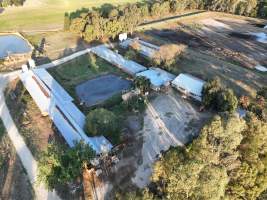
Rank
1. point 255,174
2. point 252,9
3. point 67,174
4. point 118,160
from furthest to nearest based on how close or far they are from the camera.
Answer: point 252,9
point 118,160
point 67,174
point 255,174

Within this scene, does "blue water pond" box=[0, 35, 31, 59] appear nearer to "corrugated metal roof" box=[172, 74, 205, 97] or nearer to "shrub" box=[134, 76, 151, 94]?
"shrub" box=[134, 76, 151, 94]

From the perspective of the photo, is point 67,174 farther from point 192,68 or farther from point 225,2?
point 225,2

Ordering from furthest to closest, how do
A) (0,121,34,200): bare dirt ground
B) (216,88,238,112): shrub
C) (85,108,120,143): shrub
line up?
(216,88,238,112): shrub, (85,108,120,143): shrub, (0,121,34,200): bare dirt ground

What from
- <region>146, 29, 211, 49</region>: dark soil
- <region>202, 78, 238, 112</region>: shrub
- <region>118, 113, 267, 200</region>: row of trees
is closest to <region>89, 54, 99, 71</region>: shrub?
<region>146, 29, 211, 49</region>: dark soil

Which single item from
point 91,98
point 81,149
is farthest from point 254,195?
point 91,98

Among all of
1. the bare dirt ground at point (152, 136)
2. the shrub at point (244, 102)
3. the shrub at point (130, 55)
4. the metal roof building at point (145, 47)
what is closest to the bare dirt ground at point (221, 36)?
the metal roof building at point (145, 47)

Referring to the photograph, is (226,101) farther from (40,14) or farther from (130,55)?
(40,14)

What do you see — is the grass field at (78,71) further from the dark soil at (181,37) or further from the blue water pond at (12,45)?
the dark soil at (181,37)
